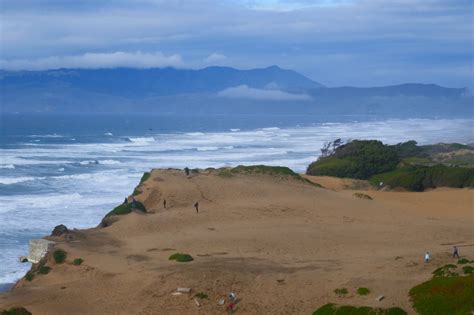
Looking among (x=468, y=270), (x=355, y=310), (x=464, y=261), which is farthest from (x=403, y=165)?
(x=355, y=310)

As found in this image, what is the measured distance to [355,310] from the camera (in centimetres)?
1502

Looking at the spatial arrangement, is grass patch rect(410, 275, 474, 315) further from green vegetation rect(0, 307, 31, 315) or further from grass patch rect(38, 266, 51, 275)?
grass patch rect(38, 266, 51, 275)

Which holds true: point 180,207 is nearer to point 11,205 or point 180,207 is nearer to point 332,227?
point 332,227

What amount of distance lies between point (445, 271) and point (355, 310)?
3.23 m

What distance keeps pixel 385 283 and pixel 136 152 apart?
2131 inches

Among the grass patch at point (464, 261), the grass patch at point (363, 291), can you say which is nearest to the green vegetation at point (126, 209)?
the grass patch at point (363, 291)

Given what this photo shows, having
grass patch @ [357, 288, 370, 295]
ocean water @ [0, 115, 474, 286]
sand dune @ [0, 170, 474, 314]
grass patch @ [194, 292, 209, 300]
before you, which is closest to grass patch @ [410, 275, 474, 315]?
sand dune @ [0, 170, 474, 314]

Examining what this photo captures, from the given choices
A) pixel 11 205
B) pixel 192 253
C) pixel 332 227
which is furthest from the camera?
pixel 11 205

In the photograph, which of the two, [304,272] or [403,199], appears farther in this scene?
[403,199]

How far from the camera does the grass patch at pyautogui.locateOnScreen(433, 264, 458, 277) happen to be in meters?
16.8

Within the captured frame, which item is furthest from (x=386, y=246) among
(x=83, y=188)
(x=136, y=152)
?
(x=136, y=152)

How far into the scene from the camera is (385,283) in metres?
16.7

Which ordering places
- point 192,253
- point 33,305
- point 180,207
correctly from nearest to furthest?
1. point 33,305
2. point 192,253
3. point 180,207

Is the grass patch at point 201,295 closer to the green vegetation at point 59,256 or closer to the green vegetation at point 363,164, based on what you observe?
the green vegetation at point 59,256
